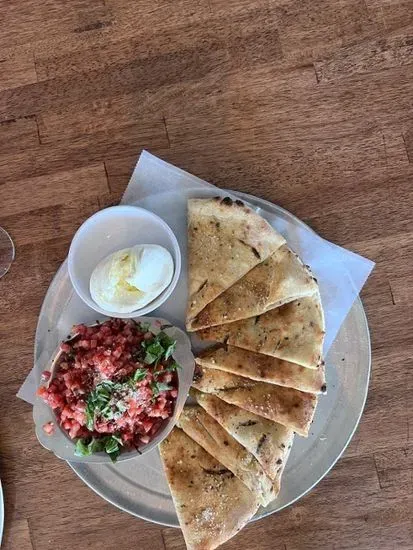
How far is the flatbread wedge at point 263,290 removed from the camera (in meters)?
1.91

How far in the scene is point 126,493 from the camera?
6.85 feet

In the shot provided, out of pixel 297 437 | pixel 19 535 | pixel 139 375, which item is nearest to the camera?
pixel 139 375

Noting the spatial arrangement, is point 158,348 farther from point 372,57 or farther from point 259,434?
point 372,57

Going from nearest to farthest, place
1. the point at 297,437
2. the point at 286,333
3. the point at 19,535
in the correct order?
the point at 286,333
the point at 297,437
the point at 19,535

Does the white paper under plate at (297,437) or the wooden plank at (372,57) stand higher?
the wooden plank at (372,57)

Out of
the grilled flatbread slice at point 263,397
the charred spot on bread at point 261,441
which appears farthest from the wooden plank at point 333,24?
the charred spot on bread at point 261,441

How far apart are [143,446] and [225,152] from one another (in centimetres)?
95

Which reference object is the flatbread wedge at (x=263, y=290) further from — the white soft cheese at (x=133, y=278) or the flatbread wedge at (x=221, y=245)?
the white soft cheese at (x=133, y=278)

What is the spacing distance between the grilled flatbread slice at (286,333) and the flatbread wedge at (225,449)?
0.85 feet

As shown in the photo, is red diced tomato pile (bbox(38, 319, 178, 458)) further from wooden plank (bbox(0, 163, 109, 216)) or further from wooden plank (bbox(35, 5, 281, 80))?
wooden plank (bbox(35, 5, 281, 80))

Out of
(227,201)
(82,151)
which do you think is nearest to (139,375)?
(227,201)

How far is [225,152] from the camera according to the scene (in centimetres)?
211

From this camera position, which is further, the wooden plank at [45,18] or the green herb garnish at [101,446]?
the wooden plank at [45,18]

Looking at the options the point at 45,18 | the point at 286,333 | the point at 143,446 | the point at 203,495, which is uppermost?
the point at 45,18
